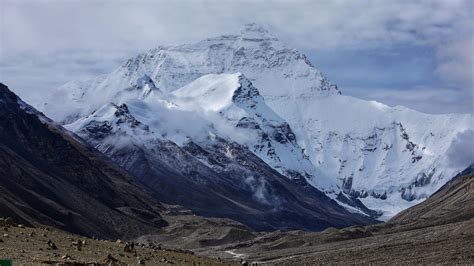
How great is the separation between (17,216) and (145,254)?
85154 millimetres

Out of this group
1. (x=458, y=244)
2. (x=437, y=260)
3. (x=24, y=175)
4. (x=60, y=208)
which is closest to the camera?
(x=437, y=260)

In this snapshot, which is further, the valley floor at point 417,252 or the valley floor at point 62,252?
the valley floor at point 417,252

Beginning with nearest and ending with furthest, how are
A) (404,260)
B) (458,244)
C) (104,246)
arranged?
(104,246) < (404,260) < (458,244)

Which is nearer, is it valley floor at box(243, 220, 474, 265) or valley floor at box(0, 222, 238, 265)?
valley floor at box(0, 222, 238, 265)

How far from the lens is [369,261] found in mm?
125688

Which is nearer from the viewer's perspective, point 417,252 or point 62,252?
point 62,252

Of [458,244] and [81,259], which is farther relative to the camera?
[458,244]

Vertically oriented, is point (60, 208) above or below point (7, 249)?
above

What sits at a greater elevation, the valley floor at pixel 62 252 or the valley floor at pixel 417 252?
the valley floor at pixel 417 252

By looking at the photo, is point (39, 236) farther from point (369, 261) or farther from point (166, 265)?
point (369, 261)

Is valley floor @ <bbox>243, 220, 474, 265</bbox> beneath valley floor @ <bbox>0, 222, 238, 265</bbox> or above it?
above

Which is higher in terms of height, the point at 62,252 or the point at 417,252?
the point at 417,252

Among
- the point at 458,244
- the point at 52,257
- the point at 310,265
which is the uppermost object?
the point at 458,244

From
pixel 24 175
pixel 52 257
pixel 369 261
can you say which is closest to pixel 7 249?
pixel 52 257
